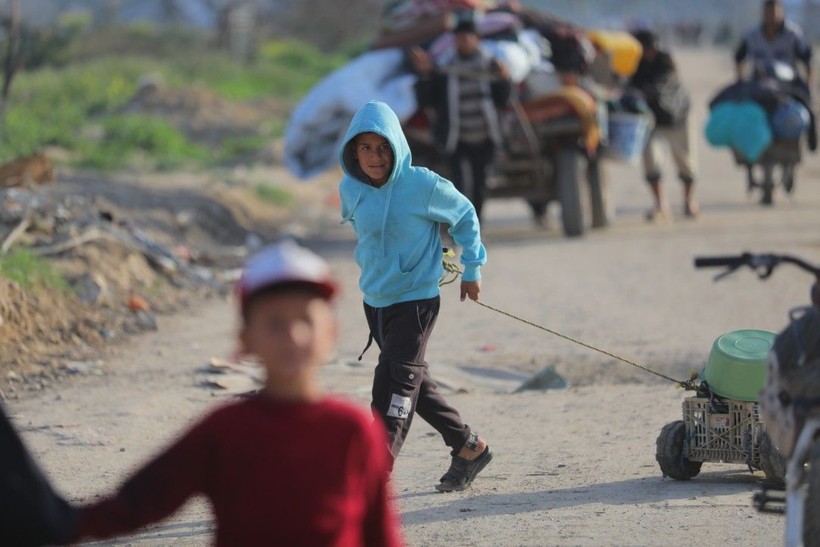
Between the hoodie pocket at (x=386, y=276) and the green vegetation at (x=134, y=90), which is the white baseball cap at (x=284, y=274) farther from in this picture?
the green vegetation at (x=134, y=90)

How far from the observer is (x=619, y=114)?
57.7 ft

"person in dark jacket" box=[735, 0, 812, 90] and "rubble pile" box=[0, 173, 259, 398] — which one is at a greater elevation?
"person in dark jacket" box=[735, 0, 812, 90]

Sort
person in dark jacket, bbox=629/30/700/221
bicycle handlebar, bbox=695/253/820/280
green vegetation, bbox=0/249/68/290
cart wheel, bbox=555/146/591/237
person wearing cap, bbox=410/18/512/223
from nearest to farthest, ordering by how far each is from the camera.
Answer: bicycle handlebar, bbox=695/253/820/280, green vegetation, bbox=0/249/68/290, person wearing cap, bbox=410/18/512/223, cart wheel, bbox=555/146/591/237, person in dark jacket, bbox=629/30/700/221

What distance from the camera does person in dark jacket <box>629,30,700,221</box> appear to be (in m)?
18.4

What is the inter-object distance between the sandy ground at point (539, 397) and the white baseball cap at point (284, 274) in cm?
255

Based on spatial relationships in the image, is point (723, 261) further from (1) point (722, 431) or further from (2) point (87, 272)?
(2) point (87, 272)

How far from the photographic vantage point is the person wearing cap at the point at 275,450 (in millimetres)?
3412

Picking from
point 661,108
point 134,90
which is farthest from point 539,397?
point 134,90

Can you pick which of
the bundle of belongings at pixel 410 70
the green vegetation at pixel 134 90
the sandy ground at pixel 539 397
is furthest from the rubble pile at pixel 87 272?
the green vegetation at pixel 134 90

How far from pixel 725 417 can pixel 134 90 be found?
2659 centimetres

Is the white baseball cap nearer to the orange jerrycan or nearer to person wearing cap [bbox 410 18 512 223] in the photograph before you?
person wearing cap [bbox 410 18 512 223]

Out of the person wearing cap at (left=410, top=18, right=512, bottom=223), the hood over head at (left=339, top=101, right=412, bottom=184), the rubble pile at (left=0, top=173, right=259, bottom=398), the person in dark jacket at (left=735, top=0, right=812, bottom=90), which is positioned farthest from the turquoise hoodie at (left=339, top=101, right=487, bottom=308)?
the person in dark jacket at (left=735, top=0, right=812, bottom=90)

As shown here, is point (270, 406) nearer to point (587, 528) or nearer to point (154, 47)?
point (587, 528)

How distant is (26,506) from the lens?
335 centimetres
